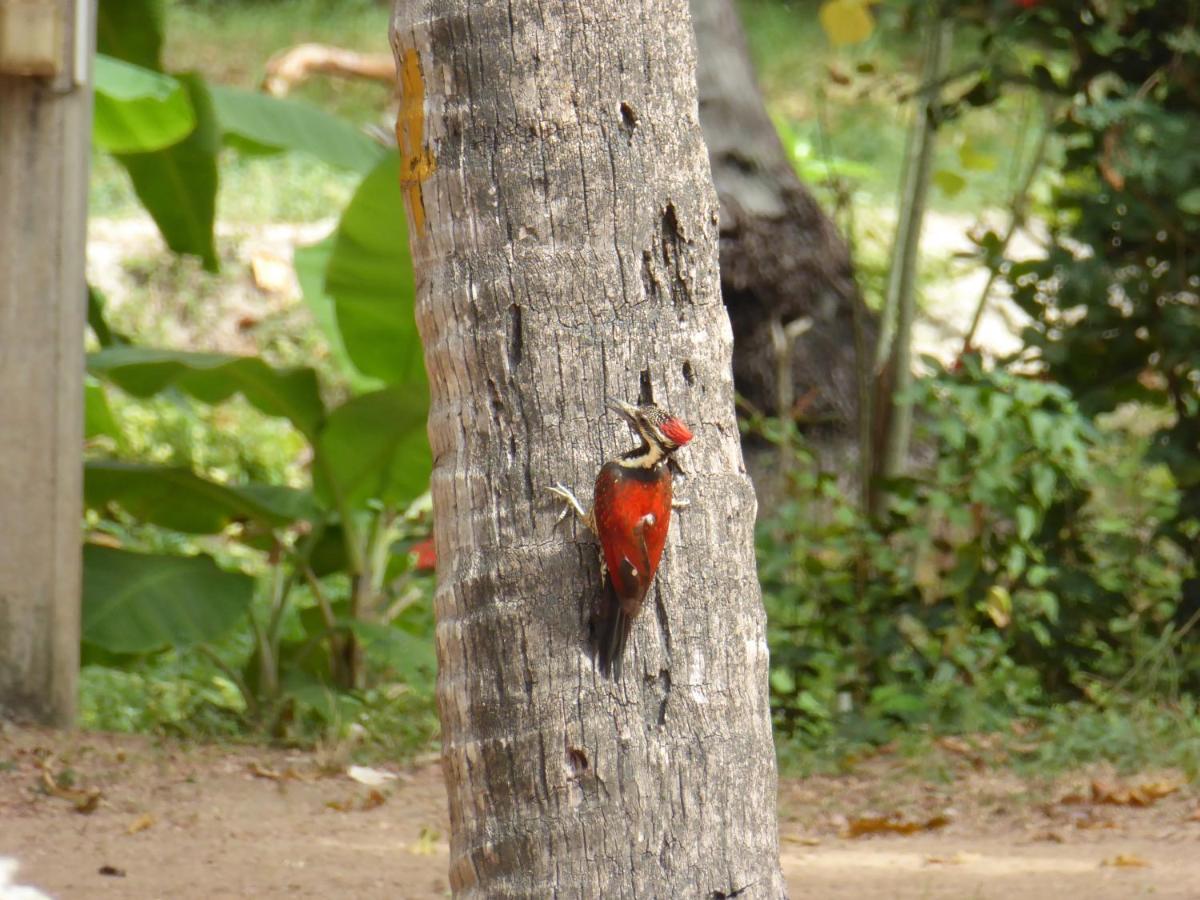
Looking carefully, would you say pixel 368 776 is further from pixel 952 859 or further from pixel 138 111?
pixel 138 111

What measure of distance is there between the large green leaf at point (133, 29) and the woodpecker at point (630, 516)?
450 centimetres

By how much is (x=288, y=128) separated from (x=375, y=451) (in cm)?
151

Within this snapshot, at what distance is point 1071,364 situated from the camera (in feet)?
18.5

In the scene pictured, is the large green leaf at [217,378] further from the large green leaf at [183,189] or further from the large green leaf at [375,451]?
the large green leaf at [183,189]

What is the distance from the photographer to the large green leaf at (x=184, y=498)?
5539 millimetres

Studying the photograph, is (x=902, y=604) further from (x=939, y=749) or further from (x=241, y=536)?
(x=241, y=536)

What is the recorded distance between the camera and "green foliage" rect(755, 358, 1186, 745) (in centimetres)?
522

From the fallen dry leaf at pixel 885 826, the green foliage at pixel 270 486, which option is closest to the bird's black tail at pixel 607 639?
the fallen dry leaf at pixel 885 826

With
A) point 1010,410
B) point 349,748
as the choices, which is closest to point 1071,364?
point 1010,410

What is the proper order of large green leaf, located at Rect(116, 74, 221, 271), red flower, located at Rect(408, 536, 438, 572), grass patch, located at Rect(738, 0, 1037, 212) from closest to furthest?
red flower, located at Rect(408, 536, 438, 572) → large green leaf, located at Rect(116, 74, 221, 271) → grass patch, located at Rect(738, 0, 1037, 212)

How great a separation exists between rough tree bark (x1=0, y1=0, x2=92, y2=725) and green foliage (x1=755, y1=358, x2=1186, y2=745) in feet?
7.89

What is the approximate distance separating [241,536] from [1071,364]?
3.34m

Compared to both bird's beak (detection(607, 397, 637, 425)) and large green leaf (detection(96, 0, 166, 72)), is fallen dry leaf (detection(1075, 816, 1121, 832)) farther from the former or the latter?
large green leaf (detection(96, 0, 166, 72))

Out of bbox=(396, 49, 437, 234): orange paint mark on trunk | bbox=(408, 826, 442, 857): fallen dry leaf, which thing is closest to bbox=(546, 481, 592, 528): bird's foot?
bbox=(396, 49, 437, 234): orange paint mark on trunk
